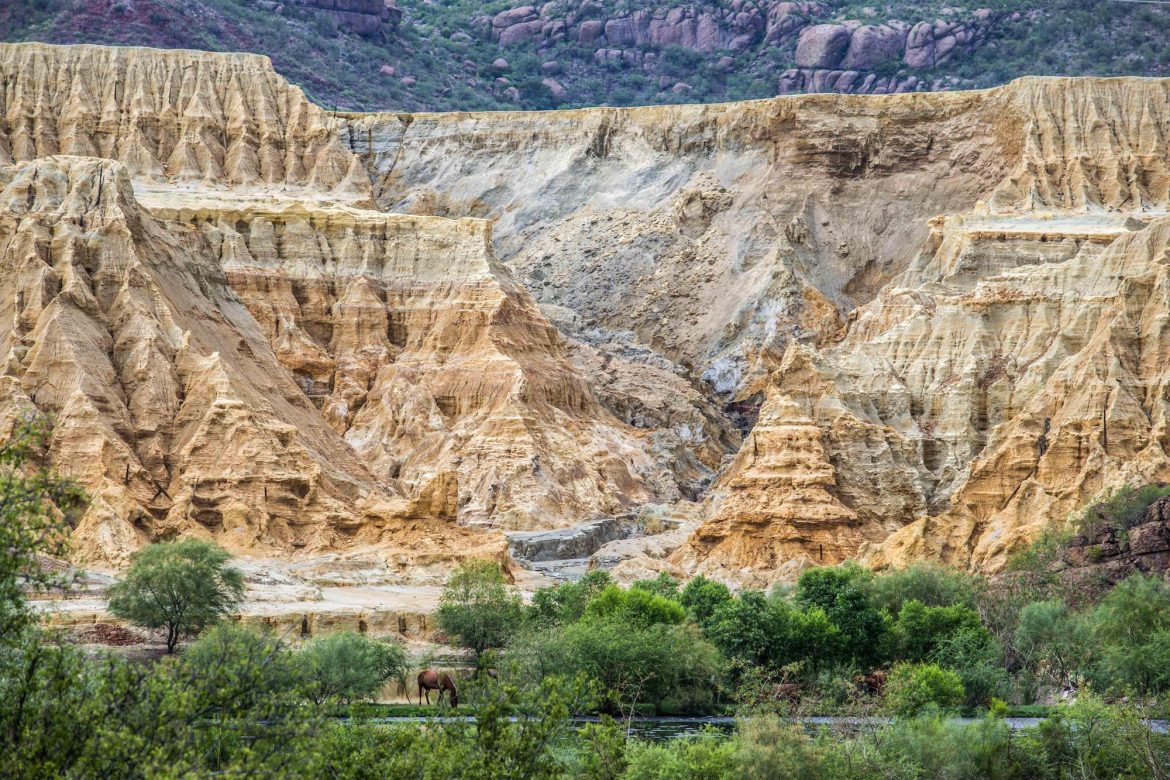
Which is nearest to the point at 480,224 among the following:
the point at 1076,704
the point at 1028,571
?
the point at 1028,571

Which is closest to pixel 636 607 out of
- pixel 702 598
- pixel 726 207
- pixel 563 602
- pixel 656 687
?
pixel 702 598

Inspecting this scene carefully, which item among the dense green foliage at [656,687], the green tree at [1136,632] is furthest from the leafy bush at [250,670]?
the green tree at [1136,632]

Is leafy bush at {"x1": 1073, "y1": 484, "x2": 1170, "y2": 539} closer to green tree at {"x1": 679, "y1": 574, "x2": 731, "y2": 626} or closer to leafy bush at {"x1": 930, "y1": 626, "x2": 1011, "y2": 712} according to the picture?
leafy bush at {"x1": 930, "y1": 626, "x2": 1011, "y2": 712}

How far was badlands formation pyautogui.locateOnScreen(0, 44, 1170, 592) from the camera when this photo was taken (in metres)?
99.8

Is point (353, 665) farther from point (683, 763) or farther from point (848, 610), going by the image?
point (683, 763)

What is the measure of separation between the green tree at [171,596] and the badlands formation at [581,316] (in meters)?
11.6

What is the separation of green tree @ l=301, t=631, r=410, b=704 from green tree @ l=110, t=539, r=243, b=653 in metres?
5.12

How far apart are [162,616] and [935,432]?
153 feet

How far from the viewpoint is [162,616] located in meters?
77.4

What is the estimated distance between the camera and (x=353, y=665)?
69.0 meters

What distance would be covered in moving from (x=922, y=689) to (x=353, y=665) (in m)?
16.3

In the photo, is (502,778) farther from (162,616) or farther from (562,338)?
(562,338)

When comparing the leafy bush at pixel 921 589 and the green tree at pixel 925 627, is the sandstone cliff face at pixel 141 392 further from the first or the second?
the green tree at pixel 925 627

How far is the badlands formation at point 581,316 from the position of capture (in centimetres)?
9981
